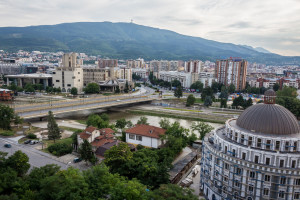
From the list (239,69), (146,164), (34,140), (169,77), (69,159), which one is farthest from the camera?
(169,77)

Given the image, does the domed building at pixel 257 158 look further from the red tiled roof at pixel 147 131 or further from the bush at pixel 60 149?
the bush at pixel 60 149

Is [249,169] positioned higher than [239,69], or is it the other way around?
[239,69]

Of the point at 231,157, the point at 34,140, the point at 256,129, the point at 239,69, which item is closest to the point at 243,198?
the point at 231,157

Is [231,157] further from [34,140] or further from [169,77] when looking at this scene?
[169,77]

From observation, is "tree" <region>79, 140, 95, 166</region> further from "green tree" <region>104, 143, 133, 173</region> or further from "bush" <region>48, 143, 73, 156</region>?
"bush" <region>48, 143, 73, 156</region>

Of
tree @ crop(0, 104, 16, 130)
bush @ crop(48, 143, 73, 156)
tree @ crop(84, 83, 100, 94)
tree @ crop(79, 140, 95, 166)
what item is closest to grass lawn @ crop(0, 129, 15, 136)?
tree @ crop(0, 104, 16, 130)

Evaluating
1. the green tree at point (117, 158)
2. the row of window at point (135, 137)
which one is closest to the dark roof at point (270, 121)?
the green tree at point (117, 158)

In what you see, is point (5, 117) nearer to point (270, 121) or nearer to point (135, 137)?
point (135, 137)
